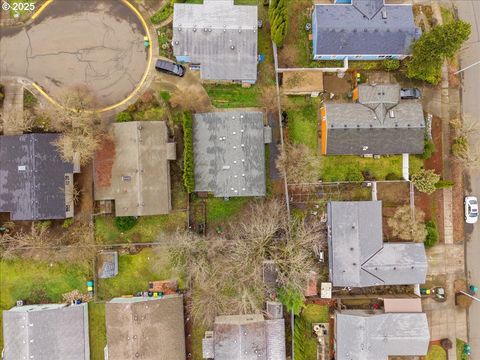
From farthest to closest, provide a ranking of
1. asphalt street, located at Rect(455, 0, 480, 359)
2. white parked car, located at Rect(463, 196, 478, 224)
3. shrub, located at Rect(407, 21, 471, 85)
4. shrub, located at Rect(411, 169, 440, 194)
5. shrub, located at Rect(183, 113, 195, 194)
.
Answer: asphalt street, located at Rect(455, 0, 480, 359) → white parked car, located at Rect(463, 196, 478, 224) → shrub, located at Rect(411, 169, 440, 194) → shrub, located at Rect(183, 113, 195, 194) → shrub, located at Rect(407, 21, 471, 85)

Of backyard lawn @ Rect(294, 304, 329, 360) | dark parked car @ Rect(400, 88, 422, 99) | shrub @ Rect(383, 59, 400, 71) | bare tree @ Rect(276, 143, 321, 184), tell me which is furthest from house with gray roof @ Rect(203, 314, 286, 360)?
shrub @ Rect(383, 59, 400, 71)

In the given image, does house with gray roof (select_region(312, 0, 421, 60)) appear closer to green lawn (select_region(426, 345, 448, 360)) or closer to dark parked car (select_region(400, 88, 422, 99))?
dark parked car (select_region(400, 88, 422, 99))

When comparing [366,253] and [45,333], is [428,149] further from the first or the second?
[45,333]

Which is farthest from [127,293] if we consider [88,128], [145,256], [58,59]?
[58,59]

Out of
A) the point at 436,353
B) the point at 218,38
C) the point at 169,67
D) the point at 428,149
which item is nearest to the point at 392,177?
the point at 428,149

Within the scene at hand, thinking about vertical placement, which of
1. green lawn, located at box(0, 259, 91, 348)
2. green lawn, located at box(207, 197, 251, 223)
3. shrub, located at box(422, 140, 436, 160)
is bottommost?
green lawn, located at box(0, 259, 91, 348)

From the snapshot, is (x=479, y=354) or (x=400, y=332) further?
(x=479, y=354)

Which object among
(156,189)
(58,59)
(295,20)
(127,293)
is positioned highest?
(295,20)

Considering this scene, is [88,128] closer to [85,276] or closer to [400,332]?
[85,276]
